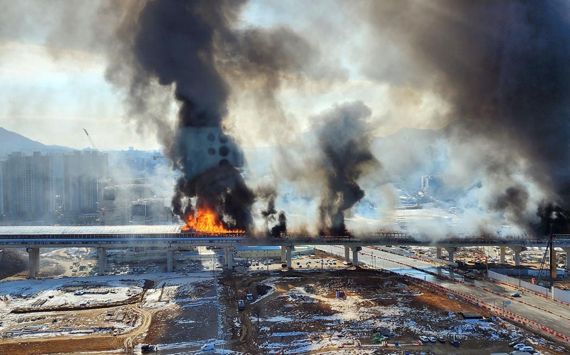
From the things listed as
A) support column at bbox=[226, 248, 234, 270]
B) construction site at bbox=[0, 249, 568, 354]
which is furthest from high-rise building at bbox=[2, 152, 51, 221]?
support column at bbox=[226, 248, 234, 270]

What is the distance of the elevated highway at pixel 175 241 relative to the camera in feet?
244

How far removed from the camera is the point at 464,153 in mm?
118625

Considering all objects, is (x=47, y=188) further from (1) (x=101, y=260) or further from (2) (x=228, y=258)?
(2) (x=228, y=258)

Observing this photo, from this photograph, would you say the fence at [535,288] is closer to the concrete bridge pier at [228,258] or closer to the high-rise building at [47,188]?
the concrete bridge pier at [228,258]

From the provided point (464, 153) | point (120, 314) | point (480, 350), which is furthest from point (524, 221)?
point (120, 314)

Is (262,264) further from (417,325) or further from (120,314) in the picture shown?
(417,325)

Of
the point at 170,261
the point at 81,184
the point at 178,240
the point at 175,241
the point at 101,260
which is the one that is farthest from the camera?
the point at 81,184

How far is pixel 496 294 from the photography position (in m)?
61.9

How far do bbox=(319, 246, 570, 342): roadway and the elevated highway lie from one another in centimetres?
464

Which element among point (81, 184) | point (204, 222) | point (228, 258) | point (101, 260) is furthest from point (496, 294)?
point (81, 184)

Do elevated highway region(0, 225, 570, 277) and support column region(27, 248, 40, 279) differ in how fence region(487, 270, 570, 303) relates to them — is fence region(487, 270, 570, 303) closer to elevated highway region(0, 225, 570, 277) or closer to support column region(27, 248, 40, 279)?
elevated highway region(0, 225, 570, 277)

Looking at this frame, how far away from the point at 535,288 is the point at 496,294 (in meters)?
5.47

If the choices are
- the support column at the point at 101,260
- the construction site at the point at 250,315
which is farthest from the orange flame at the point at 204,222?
the support column at the point at 101,260

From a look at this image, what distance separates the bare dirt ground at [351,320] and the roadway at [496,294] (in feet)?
14.6
